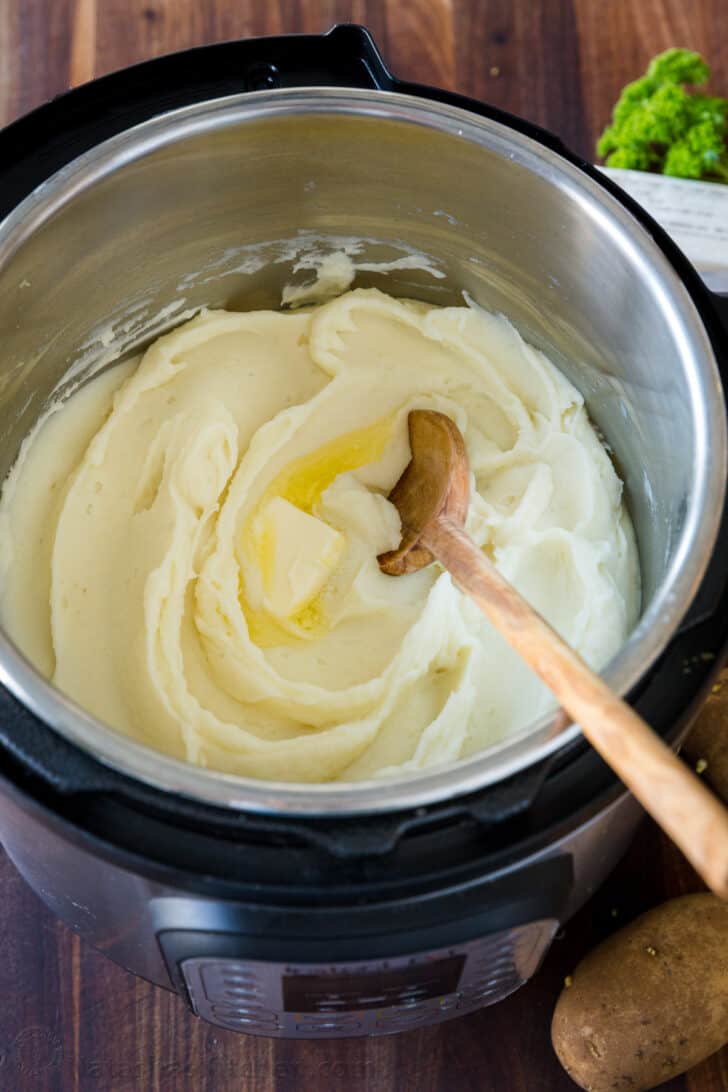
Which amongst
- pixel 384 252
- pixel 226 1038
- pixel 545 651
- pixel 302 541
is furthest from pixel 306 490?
pixel 226 1038

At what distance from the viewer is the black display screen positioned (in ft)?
3.65

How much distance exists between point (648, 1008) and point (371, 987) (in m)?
0.37

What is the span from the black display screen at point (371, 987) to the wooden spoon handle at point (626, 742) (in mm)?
280

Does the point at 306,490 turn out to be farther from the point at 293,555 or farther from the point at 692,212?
the point at 692,212

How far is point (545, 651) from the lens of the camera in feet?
3.45

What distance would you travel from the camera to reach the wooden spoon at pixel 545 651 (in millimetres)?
865

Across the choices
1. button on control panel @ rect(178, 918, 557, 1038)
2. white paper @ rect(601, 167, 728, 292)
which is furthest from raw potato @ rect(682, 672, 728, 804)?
white paper @ rect(601, 167, 728, 292)

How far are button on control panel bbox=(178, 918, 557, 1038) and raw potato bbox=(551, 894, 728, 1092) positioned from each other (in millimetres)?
94

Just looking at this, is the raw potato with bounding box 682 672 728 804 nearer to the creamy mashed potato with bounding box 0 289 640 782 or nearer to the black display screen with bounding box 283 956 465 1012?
the creamy mashed potato with bounding box 0 289 640 782

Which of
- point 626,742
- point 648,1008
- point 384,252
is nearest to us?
point 626,742

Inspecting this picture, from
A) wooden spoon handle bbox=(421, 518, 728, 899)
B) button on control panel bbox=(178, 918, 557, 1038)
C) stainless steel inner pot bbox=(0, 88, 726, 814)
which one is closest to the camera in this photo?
wooden spoon handle bbox=(421, 518, 728, 899)

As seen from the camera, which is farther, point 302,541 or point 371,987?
point 302,541

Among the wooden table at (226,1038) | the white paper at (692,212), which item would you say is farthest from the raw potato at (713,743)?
the white paper at (692,212)

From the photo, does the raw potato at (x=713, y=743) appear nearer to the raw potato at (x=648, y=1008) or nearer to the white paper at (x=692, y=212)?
the raw potato at (x=648, y=1008)
